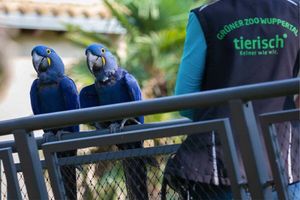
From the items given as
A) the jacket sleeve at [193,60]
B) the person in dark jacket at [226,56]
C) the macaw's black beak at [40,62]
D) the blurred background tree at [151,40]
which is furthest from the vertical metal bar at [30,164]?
the blurred background tree at [151,40]

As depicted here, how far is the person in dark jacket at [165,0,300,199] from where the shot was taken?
4.16m

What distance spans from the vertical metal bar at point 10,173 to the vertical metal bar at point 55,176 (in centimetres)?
20

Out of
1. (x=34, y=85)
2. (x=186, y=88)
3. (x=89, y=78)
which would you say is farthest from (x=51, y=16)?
(x=186, y=88)

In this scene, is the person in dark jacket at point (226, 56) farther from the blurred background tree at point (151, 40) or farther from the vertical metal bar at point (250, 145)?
the blurred background tree at point (151, 40)

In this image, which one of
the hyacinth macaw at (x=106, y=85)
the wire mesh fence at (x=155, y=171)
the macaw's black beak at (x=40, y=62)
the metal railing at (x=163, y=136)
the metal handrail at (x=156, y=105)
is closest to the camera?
the metal handrail at (x=156, y=105)

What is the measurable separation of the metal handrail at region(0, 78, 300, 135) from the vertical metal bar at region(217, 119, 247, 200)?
0.15 metres

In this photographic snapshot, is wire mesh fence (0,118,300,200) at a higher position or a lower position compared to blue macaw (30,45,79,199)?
lower

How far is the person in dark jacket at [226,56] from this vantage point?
13.6 ft

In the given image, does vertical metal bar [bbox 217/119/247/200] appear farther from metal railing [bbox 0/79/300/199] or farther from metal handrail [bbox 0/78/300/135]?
metal handrail [bbox 0/78/300/135]

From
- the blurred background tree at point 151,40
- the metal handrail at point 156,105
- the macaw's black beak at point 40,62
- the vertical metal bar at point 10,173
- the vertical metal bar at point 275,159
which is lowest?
the vertical metal bar at point 275,159

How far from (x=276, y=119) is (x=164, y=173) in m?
0.73

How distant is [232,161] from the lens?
3854mm

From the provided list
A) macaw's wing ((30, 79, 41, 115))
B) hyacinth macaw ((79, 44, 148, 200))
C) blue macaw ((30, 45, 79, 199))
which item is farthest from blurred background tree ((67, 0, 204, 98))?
hyacinth macaw ((79, 44, 148, 200))

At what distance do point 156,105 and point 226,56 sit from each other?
548mm
